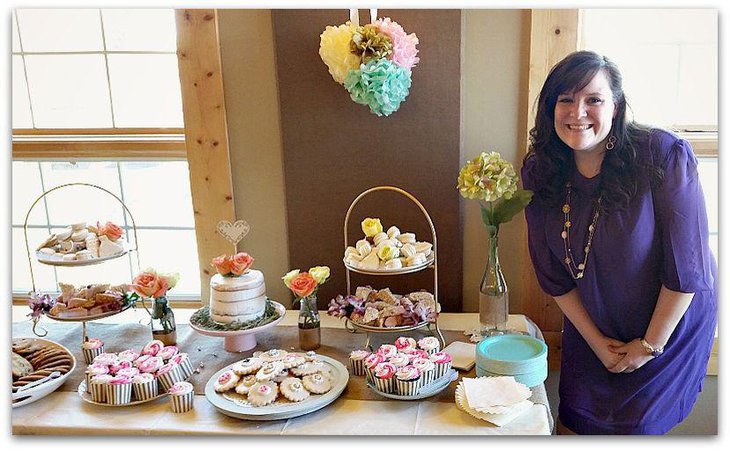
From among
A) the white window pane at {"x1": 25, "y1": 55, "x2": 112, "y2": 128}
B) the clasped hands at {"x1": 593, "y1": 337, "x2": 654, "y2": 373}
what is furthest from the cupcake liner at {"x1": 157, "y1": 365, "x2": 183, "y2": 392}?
the clasped hands at {"x1": 593, "y1": 337, "x2": 654, "y2": 373}

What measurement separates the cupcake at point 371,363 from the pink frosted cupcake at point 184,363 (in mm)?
382

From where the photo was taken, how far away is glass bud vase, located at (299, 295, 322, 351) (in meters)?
1.47

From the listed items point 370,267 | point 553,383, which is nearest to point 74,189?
point 370,267

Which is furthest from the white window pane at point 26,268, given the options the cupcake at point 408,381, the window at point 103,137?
the cupcake at point 408,381

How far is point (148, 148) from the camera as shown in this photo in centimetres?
162

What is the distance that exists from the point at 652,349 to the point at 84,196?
1396 mm

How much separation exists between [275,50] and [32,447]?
101 centimetres

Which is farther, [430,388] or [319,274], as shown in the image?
[319,274]

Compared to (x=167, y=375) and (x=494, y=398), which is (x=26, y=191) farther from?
(x=494, y=398)

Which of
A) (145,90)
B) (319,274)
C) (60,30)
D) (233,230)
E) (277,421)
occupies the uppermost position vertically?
(60,30)

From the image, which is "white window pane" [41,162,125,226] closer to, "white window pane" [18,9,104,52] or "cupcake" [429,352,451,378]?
"white window pane" [18,9,104,52]

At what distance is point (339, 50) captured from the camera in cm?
142

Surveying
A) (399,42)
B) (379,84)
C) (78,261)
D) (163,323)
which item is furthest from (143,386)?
(399,42)

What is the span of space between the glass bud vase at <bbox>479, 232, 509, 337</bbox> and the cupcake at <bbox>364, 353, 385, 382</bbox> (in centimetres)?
33
